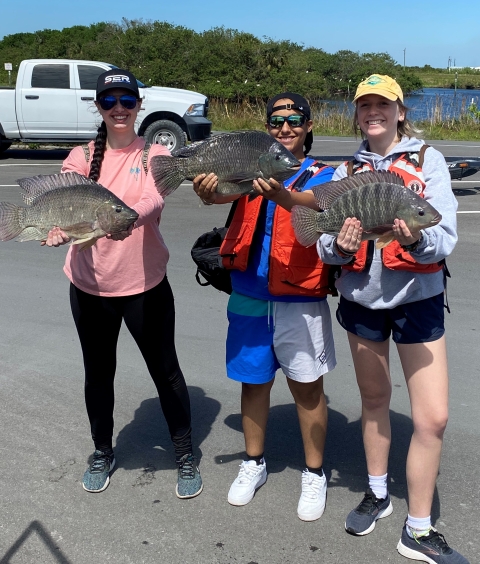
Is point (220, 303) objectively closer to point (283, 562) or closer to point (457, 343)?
point (457, 343)

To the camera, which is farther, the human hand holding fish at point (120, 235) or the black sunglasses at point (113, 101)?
the black sunglasses at point (113, 101)

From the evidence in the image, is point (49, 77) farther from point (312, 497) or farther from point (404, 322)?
point (404, 322)

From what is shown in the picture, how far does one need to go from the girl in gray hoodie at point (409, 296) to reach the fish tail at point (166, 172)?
76cm

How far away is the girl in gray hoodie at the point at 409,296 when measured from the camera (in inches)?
122

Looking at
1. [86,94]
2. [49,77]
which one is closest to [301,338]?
[86,94]

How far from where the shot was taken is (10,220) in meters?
3.33

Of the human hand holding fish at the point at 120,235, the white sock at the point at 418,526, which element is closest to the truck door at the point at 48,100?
the human hand holding fish at the point at 120,235

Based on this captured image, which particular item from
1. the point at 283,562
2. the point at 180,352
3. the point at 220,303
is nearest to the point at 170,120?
the point at 220,303

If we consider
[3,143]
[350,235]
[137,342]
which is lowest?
[137,342]

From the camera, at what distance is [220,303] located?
6.70 meters

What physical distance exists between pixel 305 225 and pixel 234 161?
17.7 inches

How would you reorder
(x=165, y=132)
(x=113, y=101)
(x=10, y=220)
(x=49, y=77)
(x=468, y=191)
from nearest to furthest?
(x=10, y=220) < (x=113, y=101) < (x=468, y=191) < (x=165, y=132) < (x=49, y=77)

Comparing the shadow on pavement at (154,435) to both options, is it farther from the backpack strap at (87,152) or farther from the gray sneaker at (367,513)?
the backpack strap at (87,152)

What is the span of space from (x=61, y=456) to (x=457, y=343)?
3.37 meters
